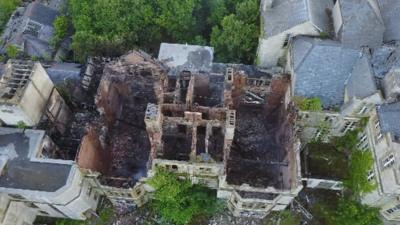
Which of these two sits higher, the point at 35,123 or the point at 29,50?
the point at 29,50

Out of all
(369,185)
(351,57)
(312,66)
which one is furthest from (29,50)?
(369,185)

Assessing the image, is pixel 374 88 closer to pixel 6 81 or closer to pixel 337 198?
pixel 337 198

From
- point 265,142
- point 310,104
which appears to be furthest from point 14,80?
point 310,104

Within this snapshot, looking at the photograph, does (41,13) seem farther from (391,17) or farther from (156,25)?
(391,17)

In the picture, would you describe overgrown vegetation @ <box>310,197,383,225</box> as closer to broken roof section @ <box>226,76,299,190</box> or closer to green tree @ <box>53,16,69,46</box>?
broken roof section @ <box>226,76,299,190</box>

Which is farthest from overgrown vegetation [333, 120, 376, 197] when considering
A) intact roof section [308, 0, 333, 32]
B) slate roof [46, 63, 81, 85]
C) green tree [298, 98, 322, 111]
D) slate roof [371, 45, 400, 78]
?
slate roof [46, 63, 81, 85]

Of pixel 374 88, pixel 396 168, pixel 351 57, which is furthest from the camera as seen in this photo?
→ pixel 351 57
